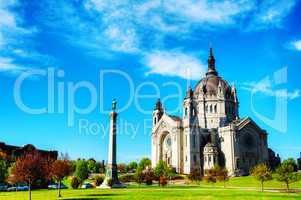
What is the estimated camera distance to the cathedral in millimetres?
95312

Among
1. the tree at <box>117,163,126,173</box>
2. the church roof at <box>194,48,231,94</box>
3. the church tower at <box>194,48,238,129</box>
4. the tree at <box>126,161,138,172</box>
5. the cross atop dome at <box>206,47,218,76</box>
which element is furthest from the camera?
the tree at <box>126,161,138,172</box>

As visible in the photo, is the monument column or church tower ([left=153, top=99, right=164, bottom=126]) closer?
the monument column

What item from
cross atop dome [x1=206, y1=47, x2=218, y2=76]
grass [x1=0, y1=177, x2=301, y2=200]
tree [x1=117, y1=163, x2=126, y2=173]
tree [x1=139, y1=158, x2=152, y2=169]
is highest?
cross atop dome [x1=206, y1=47, x2=218, y2=76]

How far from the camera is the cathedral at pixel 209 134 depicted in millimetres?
95312

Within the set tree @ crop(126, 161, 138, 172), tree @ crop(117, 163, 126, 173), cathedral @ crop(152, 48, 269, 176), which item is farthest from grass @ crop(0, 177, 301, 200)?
tree @ crop(126, 161, 138, 172)

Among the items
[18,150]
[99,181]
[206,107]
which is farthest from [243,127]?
[18,150]

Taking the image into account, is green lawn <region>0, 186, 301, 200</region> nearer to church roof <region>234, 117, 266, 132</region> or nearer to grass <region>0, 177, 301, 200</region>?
grass <region>0, 177, 301, 200</region>

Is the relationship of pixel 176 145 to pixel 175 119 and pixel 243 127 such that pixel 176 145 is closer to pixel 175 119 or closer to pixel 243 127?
pixel 175 119

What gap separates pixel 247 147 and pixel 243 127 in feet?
18.6

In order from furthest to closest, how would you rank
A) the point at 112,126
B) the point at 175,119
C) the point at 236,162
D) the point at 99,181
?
the point at 175,119
the point at 236,162
the point at 99,181
the point at 112,126

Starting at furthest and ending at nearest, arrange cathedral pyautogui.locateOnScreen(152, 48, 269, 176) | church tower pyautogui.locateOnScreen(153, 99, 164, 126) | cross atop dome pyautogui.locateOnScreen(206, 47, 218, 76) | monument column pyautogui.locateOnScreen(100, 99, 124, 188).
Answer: cross atop dome pyautogui.locateOnScreen(206, 47, 218, 76)
church tower pyautogui.locateOnScreen(153, 99, 164, 126)
cathedral pyautogui.locateOnScreen(152, 48, 269, 176)
monument column pyautogui.locateOnScreen(100, 99, 124, 188)

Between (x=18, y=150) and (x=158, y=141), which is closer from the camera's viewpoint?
(x=18, y=150)

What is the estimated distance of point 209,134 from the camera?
334 ft

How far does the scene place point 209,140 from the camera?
101 m
